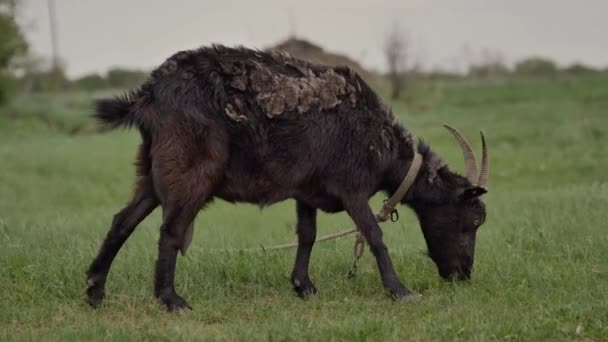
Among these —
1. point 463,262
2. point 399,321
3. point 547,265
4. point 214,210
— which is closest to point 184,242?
point 399,321

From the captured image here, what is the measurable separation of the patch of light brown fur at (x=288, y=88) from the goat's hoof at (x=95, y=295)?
5.59 feet

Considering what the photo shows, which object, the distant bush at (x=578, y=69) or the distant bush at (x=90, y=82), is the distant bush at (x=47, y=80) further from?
the distant bush at (x=578, y=69)

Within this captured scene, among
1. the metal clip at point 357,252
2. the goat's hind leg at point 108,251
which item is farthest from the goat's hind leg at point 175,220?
the metal clip at point 357,252

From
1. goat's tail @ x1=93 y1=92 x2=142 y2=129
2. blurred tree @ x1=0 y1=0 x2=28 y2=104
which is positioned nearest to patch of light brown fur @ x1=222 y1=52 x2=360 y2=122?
goat's tail @ x1=93 y1=92 x2=142 y2=129

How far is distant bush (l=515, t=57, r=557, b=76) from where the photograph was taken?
5141 cm

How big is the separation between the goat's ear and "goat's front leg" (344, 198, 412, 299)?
897 mm

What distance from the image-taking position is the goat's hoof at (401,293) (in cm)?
638

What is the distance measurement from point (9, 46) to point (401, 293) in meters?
30.8

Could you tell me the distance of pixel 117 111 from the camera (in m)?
→ 6.18

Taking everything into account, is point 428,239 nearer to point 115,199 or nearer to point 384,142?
point 384,142

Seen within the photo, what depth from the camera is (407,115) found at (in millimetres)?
30922

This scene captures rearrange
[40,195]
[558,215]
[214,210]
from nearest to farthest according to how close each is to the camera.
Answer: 1. [558,215]
2. [214,210]
3. [40,195]

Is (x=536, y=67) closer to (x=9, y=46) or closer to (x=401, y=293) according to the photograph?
(x=9, y=46)

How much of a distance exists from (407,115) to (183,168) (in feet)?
83.8
